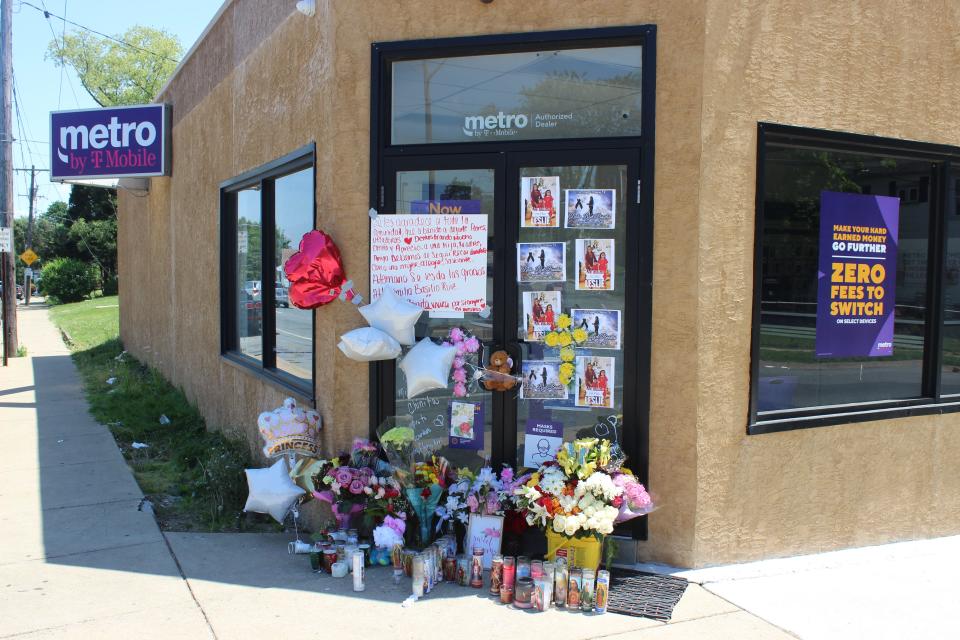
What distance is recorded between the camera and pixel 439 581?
15.1 ft

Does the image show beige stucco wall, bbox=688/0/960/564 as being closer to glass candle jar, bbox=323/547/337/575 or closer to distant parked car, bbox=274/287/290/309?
glass candle jar, bbox=323/547/337/575

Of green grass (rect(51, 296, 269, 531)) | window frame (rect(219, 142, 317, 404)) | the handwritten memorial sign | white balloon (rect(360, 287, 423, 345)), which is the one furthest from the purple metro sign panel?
the handwritten memorial sign

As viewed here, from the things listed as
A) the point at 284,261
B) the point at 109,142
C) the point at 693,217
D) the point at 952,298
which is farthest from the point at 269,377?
the point at 109,142

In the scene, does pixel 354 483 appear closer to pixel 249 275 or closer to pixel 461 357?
pixel 461 357

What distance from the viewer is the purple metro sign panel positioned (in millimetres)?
10453

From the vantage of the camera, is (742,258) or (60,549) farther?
(60,549)

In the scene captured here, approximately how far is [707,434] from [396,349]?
6.31ft

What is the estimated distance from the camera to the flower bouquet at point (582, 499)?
4402 mm

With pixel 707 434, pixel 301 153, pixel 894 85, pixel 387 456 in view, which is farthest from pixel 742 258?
pixel 301 153

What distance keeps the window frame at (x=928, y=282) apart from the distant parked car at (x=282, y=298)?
148 inches

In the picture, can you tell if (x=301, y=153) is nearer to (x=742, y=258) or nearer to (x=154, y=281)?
(x=742, y=258)

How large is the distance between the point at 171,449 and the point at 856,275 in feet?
21.1

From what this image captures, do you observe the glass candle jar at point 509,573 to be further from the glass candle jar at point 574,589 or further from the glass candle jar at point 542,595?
the glass candle jar at point 574,589

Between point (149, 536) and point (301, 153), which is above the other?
point (301, 153)
